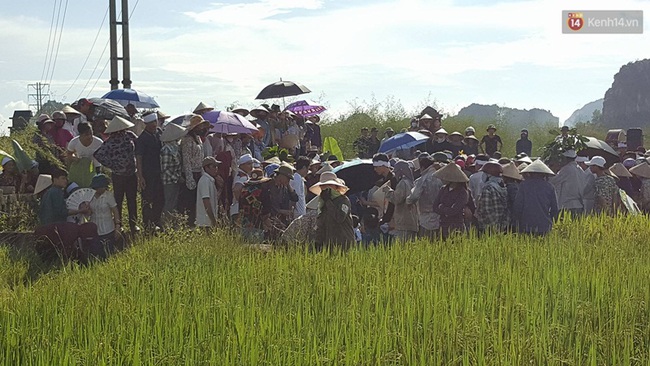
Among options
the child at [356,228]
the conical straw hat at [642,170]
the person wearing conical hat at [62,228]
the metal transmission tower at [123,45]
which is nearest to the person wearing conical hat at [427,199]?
the child at [356,228]

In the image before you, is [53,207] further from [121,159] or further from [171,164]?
[171,164]

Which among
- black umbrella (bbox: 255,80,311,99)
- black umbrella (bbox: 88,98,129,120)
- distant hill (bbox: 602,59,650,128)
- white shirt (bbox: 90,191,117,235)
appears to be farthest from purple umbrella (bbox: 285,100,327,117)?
distant hill (bbox: 602,59,650,128)

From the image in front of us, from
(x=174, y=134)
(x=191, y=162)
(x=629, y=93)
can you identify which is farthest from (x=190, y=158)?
(x=629, y=93)

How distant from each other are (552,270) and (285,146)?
8.63 m

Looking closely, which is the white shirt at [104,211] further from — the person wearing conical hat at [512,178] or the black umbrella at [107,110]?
the person wearing conical hat at [512,178]

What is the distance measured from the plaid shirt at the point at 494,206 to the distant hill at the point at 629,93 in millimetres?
106184

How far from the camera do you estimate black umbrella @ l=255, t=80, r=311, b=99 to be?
19.2 meters

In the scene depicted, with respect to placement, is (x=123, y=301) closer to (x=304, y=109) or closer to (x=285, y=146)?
(x=285, y=146)

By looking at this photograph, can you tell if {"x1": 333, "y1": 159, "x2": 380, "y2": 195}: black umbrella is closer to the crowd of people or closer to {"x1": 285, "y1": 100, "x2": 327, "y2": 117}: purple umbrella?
the crowd of people

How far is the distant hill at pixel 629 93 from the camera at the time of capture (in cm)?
11750

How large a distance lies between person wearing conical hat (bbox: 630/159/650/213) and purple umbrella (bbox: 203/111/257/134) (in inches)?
239

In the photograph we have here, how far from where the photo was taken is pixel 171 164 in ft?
37.6

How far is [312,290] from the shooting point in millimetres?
7188

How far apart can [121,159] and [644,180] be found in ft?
27.4
